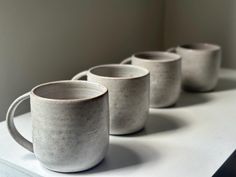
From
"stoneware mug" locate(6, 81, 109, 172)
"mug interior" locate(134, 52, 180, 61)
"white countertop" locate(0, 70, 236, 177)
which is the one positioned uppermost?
"mug interior" locate(134, 52, 180, 61)

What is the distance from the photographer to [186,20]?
1044mm

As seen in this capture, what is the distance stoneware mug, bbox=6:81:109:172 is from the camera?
0.45 metres

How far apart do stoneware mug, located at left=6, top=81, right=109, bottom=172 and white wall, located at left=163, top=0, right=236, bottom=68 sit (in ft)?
2.00

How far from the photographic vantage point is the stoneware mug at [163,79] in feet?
2.23

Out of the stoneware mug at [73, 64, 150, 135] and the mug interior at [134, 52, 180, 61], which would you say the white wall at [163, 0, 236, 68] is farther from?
the stoneware mug at [73, 64, 150, 135]

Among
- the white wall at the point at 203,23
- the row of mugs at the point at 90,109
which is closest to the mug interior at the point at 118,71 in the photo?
the row of mugs at the point at 90,109

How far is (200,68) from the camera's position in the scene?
789 mm

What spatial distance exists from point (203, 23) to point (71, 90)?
0.60 meters

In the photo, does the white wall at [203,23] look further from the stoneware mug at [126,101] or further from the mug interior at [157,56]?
the stoneware mug at [126,101]

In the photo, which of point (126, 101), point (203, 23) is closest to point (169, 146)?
point (126, 101)

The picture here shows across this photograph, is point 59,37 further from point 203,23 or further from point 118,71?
point 203,23

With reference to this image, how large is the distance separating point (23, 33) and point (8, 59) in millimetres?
56

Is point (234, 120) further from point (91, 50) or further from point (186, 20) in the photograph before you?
point (186, 20)

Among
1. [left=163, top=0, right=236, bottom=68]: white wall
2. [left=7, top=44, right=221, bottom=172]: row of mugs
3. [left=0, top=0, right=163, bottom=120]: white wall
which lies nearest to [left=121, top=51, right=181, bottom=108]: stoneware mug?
[left=7, top=44, right=221, bottom=172]: row of mugs
